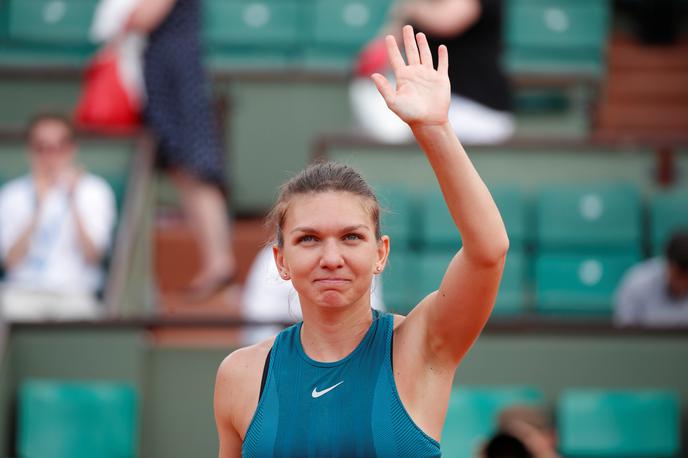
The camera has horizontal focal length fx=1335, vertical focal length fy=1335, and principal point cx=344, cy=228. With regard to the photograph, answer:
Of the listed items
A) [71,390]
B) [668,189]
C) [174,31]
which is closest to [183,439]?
[71,390]

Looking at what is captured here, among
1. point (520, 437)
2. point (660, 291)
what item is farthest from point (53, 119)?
point (520, 437)

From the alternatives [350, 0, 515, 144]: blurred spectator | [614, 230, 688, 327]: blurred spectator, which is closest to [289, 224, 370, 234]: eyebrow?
[614, 230, 688, 327]: blurred spectator

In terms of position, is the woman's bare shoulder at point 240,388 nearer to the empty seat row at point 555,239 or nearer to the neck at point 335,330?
the neck at point 335,330

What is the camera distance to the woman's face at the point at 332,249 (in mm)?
2332

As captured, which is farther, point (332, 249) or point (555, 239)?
point (555, 239)

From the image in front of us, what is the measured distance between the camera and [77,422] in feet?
19.0

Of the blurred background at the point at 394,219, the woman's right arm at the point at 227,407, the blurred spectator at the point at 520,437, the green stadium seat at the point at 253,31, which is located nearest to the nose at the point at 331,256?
the woman's right arm at the point at 227,407

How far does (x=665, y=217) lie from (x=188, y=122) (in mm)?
2809

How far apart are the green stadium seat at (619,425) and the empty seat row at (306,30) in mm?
3875

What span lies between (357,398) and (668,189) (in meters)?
5.82

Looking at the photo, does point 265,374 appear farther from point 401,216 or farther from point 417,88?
point 401,216

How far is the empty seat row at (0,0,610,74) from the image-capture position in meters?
9.38

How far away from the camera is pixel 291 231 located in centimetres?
240

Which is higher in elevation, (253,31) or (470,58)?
(253,31)
